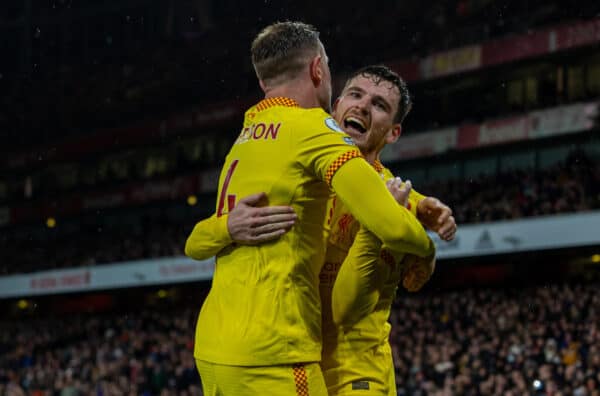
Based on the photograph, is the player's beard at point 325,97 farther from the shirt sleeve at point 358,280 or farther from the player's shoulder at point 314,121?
the shirt sleeve at point 358,280

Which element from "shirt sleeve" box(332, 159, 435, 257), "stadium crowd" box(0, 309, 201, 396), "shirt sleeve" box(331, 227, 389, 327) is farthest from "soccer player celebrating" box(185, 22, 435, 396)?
"stadium crowd" box(0, 309, 201, 396)

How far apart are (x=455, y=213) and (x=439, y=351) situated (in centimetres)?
663

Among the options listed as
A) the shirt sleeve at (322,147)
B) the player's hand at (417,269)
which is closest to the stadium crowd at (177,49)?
the player's hand at (417,269)

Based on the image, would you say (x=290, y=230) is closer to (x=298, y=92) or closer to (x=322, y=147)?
(x=322, y=147)

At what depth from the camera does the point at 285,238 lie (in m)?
3.43

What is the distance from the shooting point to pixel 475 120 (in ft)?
88.2

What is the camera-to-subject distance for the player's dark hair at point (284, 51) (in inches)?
139

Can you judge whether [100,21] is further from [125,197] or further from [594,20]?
[594,20]

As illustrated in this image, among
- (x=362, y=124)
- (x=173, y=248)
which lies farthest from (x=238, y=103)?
(x=362, y=124)

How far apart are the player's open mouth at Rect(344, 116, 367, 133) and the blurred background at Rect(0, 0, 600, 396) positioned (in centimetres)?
1066

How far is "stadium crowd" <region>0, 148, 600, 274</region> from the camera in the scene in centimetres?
2148

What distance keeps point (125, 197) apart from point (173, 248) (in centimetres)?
817

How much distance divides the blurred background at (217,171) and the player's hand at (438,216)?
1072cm

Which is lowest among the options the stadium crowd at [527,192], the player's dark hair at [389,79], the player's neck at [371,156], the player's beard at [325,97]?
the player's neck at [371,156]
